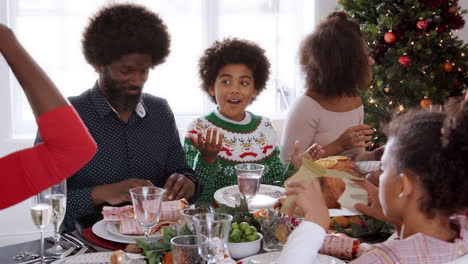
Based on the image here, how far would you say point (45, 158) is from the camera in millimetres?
881

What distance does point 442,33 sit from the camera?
12.5ft

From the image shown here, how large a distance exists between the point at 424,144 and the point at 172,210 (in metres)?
0.80

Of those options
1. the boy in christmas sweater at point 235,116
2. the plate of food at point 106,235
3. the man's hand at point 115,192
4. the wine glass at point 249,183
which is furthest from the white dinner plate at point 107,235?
the boy in christmas sweater at point 235,116

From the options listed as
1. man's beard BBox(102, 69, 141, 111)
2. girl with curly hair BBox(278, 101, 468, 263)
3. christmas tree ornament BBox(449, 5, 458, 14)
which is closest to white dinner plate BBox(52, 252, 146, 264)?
girl with curly hair BBox(278, 101, 468, 263)

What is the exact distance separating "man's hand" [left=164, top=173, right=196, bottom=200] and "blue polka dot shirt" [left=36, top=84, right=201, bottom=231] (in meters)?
0.08

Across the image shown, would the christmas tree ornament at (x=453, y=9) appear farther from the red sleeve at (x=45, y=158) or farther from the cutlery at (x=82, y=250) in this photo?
the red sleeve at (x=45, y=158)

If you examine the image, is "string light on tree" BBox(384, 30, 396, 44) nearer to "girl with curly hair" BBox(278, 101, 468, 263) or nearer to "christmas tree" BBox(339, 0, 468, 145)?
"christmas tree" BBox(339, 0, 468, 145)

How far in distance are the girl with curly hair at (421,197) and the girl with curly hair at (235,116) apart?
1.21m

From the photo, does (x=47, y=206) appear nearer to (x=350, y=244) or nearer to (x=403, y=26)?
(x=350, y=244)

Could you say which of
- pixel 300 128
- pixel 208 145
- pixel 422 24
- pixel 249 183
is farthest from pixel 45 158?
pixel 422 24

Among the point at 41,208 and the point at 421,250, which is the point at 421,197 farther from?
the point at 41,208

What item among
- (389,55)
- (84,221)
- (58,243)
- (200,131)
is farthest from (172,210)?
(389,55)

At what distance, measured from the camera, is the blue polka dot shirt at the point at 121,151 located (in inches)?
75.5

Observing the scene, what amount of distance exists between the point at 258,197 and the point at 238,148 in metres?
0.72
